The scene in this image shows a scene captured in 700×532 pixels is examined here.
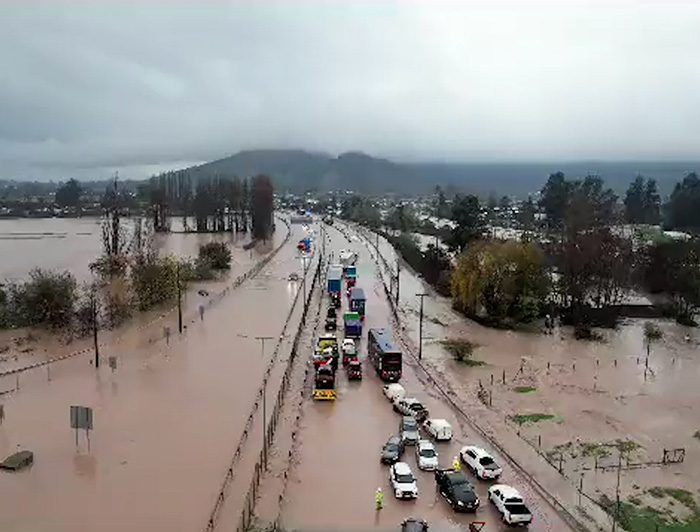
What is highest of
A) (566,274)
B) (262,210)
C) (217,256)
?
(262,210)

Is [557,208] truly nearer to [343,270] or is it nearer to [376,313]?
[343,270]

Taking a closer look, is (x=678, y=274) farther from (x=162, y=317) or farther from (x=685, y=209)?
(x=685, y=209)

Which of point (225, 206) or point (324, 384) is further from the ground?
point (225, 206)

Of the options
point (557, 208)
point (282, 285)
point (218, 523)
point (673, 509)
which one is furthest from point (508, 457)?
point (557, 208)

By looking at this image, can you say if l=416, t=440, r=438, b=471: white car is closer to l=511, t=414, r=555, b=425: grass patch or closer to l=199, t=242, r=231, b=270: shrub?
l=511, t=414, r=555, b=425: grass patch

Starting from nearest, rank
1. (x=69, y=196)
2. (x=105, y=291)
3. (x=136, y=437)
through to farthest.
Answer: (x=136, y=437), (x=105, y=291), (x=69, y=196)

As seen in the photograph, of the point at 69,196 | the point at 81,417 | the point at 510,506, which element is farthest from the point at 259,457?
the point at 69,196

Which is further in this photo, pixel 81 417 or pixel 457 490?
pixel 81 417

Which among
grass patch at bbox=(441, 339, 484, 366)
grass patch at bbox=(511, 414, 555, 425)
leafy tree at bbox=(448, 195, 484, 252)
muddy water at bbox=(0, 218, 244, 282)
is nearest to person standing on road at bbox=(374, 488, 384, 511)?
grass patch at bbox=(511, 414, 555, 425)
